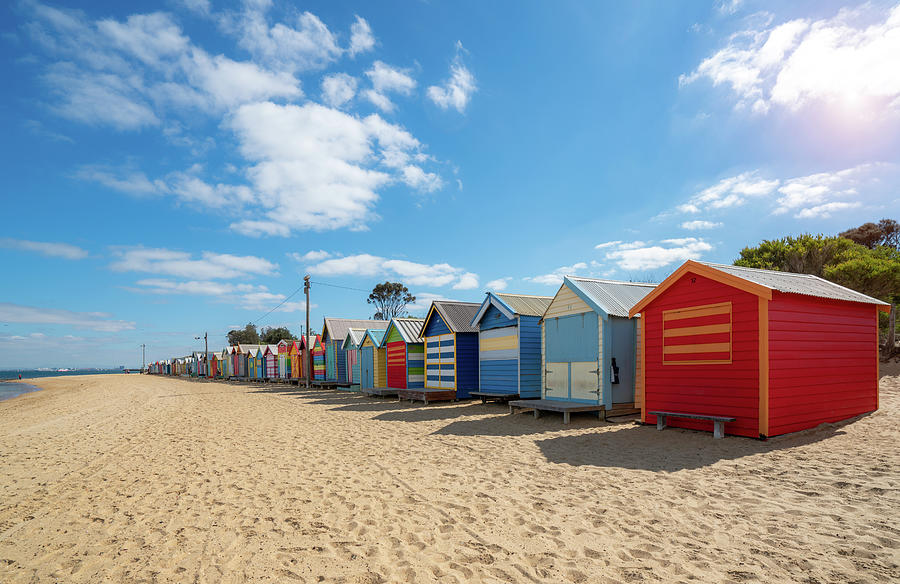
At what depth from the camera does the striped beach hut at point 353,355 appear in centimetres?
2797

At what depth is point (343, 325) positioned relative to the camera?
108 feet

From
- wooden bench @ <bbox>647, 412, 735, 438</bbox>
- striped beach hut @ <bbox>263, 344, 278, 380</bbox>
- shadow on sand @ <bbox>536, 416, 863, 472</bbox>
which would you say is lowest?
striped beach hut @ <bbox>263, 344, 278, 380</bbox>

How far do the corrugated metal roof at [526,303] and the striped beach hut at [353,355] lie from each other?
12861 millimetres

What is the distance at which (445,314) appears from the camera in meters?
19.7

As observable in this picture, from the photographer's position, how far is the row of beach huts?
9.17 metres

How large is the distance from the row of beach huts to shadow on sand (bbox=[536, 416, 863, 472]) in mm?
314

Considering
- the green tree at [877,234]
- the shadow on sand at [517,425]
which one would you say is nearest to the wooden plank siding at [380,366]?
the shadow on sand at [517,425]

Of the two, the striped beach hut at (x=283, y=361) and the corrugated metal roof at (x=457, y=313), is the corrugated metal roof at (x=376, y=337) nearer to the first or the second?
the corrugated metal roof at (x=457, y=313)

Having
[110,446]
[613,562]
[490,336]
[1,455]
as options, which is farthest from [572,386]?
[1,455]

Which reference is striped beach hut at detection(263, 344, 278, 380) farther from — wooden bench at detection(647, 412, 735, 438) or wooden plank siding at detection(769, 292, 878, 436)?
wooden plank siding at detection(769, 292, 878, 436)

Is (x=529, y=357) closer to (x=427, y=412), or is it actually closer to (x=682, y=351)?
(x=427, y=412)

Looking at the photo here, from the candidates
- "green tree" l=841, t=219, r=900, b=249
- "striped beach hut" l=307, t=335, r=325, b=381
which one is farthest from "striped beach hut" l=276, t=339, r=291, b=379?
"green tree" l=841, t=219, r=900, b=249

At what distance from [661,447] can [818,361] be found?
158 inches

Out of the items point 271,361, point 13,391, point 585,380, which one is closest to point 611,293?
point 585,380
